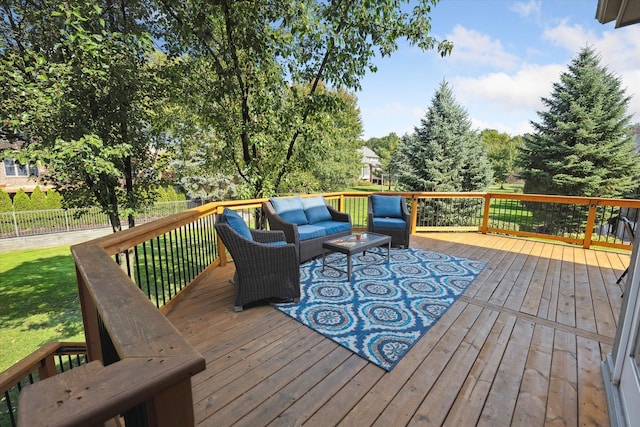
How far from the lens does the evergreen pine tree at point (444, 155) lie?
32.8 ft

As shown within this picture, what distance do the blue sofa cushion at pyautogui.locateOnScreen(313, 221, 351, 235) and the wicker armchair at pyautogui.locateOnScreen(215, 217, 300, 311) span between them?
4.97 ft

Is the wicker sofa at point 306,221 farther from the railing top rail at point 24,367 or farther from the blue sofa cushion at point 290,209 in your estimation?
the railing top rail at point 24,367

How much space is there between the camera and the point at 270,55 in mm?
5066

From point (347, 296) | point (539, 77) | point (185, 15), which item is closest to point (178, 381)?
point (347, 296)

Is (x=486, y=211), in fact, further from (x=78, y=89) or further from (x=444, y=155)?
(x=78, y=89)

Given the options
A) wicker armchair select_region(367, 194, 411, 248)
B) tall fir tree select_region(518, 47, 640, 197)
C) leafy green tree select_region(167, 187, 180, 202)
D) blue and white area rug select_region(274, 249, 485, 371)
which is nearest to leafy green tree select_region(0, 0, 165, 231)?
blue and white area rug select_region(274, 249, 485, 371)

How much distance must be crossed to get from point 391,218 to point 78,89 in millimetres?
4875

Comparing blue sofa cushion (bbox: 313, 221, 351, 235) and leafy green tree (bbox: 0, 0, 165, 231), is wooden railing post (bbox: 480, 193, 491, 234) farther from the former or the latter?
leafy green tree (bbox: 0, 0, 165, 231)

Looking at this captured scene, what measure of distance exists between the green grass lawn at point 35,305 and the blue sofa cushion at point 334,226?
4.47 m

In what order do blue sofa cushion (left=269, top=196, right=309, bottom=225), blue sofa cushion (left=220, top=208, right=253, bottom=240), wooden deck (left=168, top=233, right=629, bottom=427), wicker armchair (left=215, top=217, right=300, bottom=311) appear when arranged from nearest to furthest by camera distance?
wooden deck (left=168, top=233, right=629, bottom=427)
wicker armchair (left=215, top=217, right=300, bottom=311)
blue sofa cushion (left=220, top=208, right=253, bottom=240)
blue sofa cushion (left=269, top=196, right=309, bottom=225)

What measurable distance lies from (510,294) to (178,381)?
12.1ft

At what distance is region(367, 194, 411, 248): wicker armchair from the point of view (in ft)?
16.1

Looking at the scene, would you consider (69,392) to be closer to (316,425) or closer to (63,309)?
(316,425)

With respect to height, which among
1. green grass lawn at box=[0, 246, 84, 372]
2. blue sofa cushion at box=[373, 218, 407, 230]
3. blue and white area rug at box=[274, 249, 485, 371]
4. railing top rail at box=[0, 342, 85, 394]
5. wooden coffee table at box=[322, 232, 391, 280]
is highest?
blue sofa cushion at box=[373, 218, 407, 230]
